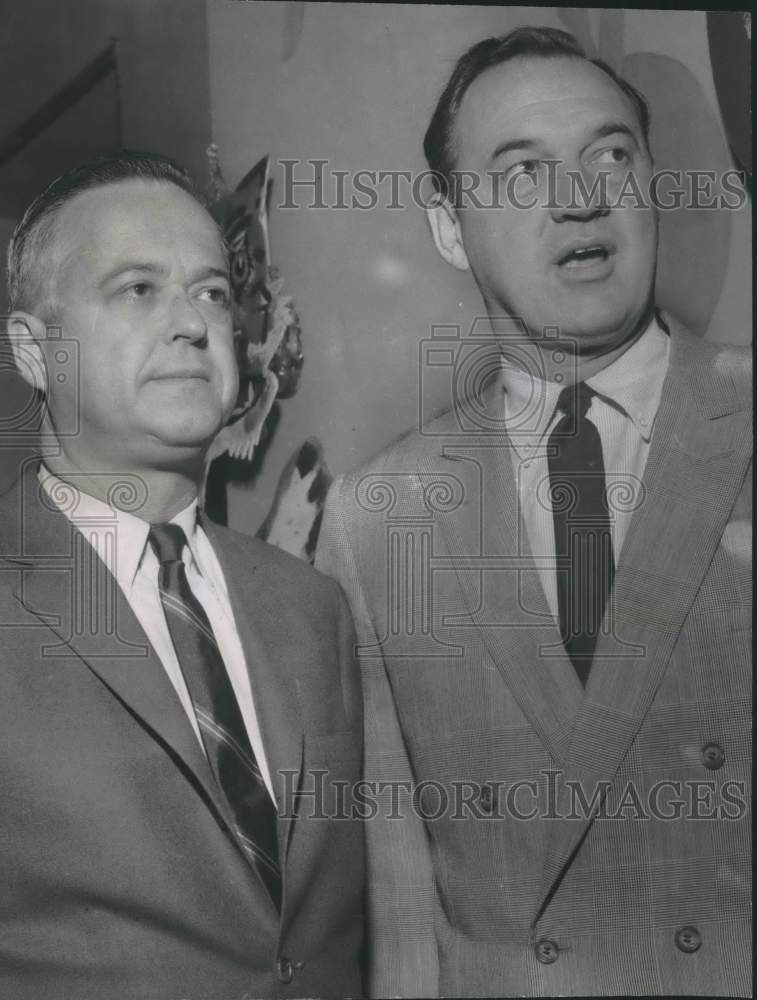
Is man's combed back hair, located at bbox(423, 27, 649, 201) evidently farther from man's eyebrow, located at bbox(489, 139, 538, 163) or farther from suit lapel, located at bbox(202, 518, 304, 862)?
suit lapel, located at bbox(202, 518, 304, 862)

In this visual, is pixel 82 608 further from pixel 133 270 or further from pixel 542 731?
pixel 542 731

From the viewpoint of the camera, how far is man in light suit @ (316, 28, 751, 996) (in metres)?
2.46

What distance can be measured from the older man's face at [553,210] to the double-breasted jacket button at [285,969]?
1.36m

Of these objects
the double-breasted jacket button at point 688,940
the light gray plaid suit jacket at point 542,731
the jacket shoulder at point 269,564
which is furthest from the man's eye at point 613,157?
the double-breasted jacket button at point 688,940

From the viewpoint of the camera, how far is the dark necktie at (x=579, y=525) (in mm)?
2502

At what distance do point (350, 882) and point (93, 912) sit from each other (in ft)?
1.67

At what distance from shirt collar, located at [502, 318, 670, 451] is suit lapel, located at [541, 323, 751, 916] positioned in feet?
0.10

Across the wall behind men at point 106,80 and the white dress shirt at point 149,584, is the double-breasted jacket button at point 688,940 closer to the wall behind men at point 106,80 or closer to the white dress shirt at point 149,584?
the white dress shirt at point 149,584

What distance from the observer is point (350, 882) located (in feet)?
8.06

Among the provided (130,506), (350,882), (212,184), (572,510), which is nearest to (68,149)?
(212,184)

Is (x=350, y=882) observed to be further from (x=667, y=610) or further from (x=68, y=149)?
(x=68, y=149)

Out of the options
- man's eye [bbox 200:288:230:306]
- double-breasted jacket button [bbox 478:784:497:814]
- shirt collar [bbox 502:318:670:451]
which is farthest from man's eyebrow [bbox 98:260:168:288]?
double-breasted jacket button [bbox 478:784:497:814]

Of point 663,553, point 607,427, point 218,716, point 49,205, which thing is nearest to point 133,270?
point 49,205

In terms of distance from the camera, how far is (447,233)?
102 inches
